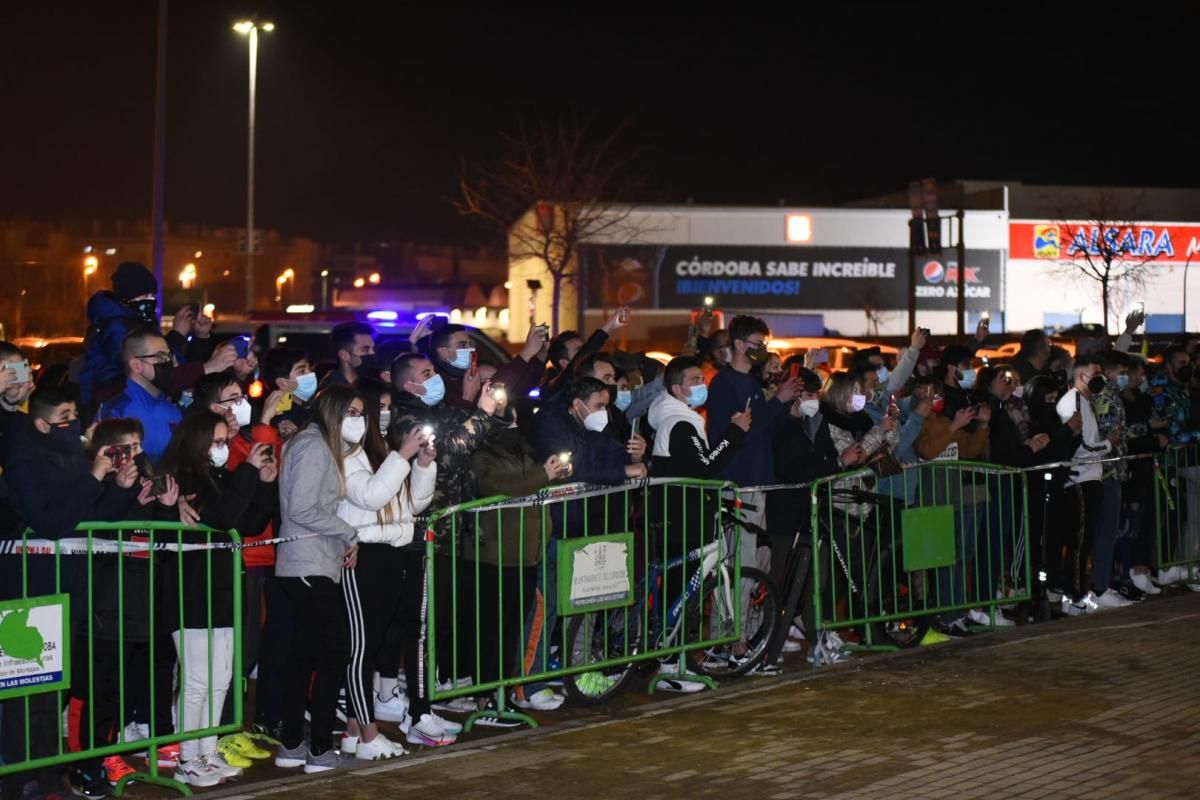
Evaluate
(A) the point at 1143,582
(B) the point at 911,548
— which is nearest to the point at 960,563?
(B) the point at 911,548

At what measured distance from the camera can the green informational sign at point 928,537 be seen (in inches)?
410

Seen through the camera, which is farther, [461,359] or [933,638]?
[933,638]

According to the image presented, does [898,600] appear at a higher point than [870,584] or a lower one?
lower

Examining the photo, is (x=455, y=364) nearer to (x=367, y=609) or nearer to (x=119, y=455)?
(x=367, y=609)

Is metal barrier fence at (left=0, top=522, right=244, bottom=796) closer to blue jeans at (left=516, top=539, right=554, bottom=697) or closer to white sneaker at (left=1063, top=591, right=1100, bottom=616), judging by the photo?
blue jeans at (left=516, top=539, right=554, bottom=697)

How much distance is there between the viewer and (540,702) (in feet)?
29.5

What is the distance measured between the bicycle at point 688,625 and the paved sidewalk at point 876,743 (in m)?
0.35

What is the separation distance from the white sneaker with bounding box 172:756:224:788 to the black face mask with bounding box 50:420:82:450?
166 cm

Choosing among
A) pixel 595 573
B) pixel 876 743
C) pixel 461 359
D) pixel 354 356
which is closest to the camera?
pixel 876 743

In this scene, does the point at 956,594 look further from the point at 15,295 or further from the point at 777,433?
the point at 15,295

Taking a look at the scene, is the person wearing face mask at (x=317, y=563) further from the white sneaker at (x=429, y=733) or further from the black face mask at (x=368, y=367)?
the black face mask at (x=368, y=367)

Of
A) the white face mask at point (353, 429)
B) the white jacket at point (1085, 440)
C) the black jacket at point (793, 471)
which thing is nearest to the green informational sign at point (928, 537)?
the black jacket at point (793, 471)

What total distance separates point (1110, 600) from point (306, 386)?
7.29m

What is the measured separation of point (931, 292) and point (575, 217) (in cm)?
3361
